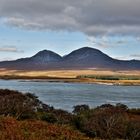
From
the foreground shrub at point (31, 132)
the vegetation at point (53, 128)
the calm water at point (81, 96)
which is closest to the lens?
the foreground shrub at point (31, 132)

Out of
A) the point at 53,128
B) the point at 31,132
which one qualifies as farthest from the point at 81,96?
the point at 31,132

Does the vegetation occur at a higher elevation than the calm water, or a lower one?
higher

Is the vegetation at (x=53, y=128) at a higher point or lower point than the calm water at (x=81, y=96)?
higher

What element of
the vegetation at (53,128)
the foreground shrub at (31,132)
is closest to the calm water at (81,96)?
the vegetation at (53,128)

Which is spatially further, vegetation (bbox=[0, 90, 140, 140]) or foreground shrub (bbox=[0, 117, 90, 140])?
vegetation (bbox=[0, 90, 140, 140])

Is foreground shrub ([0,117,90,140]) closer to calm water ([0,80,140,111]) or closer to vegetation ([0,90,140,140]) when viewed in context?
vegetation ([0,90,140,140])

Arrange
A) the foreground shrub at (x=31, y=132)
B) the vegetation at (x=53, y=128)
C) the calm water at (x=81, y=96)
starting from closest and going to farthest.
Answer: the foreground shrub at (x=31, y=132)
the vegetation at (x=53, y=128)
the calm water at (x=81, y=96)

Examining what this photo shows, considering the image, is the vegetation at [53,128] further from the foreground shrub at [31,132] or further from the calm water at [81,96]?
the calm water at [81,96]

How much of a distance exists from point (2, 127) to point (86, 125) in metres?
5.89

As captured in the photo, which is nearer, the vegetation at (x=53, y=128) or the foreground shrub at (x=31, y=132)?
the foreground shrub at (x=31, y=132)

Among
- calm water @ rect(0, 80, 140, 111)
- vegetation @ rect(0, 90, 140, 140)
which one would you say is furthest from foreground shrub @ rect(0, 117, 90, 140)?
calm water @ rect(0, 80, 140, 111)

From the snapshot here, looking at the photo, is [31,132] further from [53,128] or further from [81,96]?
[81,96]

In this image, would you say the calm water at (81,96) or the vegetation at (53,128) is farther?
the calm water at (81,96)

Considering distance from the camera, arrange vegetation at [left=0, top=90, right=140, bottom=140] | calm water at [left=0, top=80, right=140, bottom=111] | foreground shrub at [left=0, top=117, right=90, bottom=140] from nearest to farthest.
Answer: foreground shrub at [left=0, top=117, right=90, bottom=140] → vegetation at [left=0, top=90, right=140, bottom=140] → calm water at [left=0, top=80, right=140, bottom=111]
